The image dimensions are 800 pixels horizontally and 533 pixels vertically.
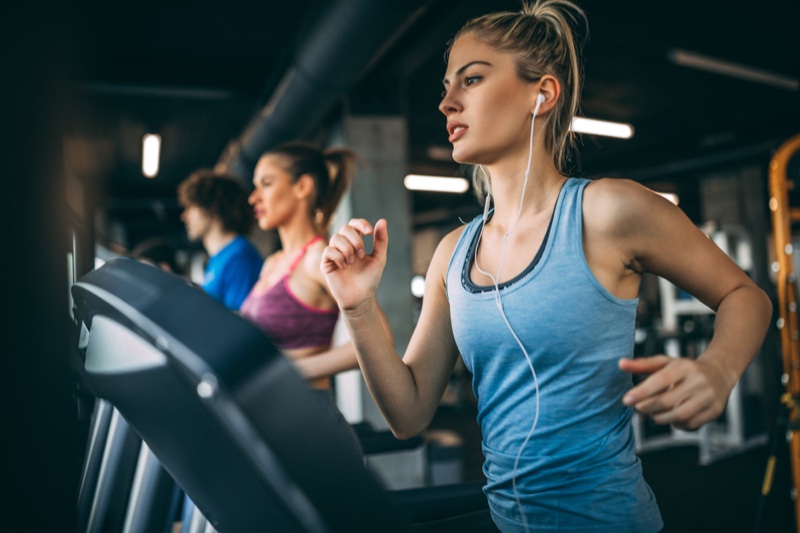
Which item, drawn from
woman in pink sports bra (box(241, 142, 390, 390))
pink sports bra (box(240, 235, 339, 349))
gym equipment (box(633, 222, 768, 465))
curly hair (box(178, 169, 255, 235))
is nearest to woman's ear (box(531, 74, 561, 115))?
woman in pink sports bra (box(241, 142, 390, 390))

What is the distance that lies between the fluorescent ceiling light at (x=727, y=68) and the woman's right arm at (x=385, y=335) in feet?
16.0

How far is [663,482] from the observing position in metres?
4.77

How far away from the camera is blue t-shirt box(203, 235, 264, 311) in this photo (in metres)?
2.67

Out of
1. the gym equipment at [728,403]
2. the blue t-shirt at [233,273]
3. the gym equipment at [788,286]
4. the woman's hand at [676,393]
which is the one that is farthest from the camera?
the gym equipment at [728,403]

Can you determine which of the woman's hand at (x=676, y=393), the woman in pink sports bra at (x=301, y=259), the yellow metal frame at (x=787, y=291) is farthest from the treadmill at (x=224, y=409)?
the yellow metal frame at (x=787, y=291)

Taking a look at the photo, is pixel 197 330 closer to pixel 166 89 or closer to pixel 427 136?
pixel 166 89

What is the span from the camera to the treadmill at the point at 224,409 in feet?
1.24

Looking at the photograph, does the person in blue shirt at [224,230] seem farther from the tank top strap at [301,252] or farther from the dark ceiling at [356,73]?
the tank top strap at [301,252]

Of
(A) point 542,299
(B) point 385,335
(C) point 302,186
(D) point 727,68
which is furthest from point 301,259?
(D) point 727,68

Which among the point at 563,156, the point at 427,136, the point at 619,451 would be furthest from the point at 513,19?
the point at 427,136

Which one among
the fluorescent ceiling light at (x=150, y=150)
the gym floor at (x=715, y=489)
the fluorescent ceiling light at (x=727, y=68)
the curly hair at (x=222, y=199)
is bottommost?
the gym floor at (x=715, y=489)

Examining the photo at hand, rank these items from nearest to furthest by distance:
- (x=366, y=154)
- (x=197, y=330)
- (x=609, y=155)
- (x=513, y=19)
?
(x=197, y=330), (x=513, y=19), (x=366, y=154), (x=609, y=155)

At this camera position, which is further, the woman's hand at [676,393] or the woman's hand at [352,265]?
the woman's hand at [352,265]

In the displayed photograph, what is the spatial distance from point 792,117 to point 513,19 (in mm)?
7786
